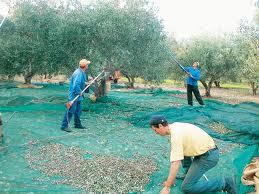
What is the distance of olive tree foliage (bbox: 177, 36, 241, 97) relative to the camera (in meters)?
24.4

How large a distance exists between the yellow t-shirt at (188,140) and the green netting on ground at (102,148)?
1025mm

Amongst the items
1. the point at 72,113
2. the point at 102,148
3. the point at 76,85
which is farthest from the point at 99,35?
the point at 102,148

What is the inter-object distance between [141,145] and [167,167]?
1.85 m

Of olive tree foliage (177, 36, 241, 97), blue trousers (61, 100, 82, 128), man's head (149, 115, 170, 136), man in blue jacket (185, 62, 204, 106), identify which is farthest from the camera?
olive tree foliage (177, 36, 241, 97)

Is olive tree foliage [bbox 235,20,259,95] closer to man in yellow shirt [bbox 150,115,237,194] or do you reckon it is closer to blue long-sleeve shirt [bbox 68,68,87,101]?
blue long-sleeve shirt [bbox 68,68,87,101]

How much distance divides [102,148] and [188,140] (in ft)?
12.8

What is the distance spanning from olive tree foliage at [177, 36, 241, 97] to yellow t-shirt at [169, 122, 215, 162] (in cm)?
1871

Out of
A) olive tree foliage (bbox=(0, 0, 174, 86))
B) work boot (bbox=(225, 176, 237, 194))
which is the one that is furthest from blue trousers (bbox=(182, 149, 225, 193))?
olive tree foliage (bbox=(0, 0, 174, 86))

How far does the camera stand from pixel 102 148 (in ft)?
30.9

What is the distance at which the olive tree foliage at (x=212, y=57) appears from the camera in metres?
24.4

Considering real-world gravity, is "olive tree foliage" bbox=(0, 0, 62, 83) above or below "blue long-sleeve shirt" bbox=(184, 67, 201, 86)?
above

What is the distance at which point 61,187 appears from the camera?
6.70 m

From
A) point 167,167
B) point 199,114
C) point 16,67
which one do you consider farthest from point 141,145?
point 16,67

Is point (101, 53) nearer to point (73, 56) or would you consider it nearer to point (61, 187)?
point (73, 56)
